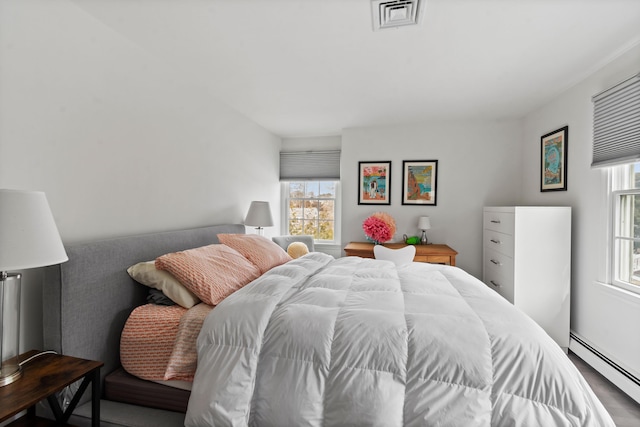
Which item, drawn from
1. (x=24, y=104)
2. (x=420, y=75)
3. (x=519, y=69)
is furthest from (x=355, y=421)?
(x=519, y=69)

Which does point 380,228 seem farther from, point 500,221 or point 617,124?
point 617,124

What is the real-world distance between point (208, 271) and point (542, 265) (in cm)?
302

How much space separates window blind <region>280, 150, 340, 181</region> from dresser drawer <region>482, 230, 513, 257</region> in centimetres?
215

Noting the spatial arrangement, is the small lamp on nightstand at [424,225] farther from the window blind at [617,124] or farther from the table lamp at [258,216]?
the table lamp at [258,216]

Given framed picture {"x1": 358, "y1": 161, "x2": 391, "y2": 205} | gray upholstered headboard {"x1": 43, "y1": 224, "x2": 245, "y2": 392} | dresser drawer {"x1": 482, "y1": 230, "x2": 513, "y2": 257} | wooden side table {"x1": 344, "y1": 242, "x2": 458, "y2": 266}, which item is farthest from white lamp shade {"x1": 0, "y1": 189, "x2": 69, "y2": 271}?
framed picture {"x1": 358, "y1": 161, "x2": 391, "y2": 205}

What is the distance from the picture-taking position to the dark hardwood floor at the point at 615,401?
1896 millimetres

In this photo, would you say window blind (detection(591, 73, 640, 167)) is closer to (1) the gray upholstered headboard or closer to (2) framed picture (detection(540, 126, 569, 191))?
(2) framed picture (detection(540, 126, 569, 191))

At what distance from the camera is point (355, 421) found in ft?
3.72

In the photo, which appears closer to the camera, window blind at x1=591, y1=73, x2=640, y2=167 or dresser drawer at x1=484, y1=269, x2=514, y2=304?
window blind at x1=591, y1=73, x2=640, y2=167

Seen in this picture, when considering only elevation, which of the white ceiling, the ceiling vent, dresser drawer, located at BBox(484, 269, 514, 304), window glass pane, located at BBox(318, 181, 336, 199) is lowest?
dresser drawer, located at BBox(484, 269, 514, 304)

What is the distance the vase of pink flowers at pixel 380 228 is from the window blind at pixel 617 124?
2011 mm

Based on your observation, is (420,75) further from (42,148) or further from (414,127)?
(42,148)

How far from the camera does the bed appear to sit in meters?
1.12

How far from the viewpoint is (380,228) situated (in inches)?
152
